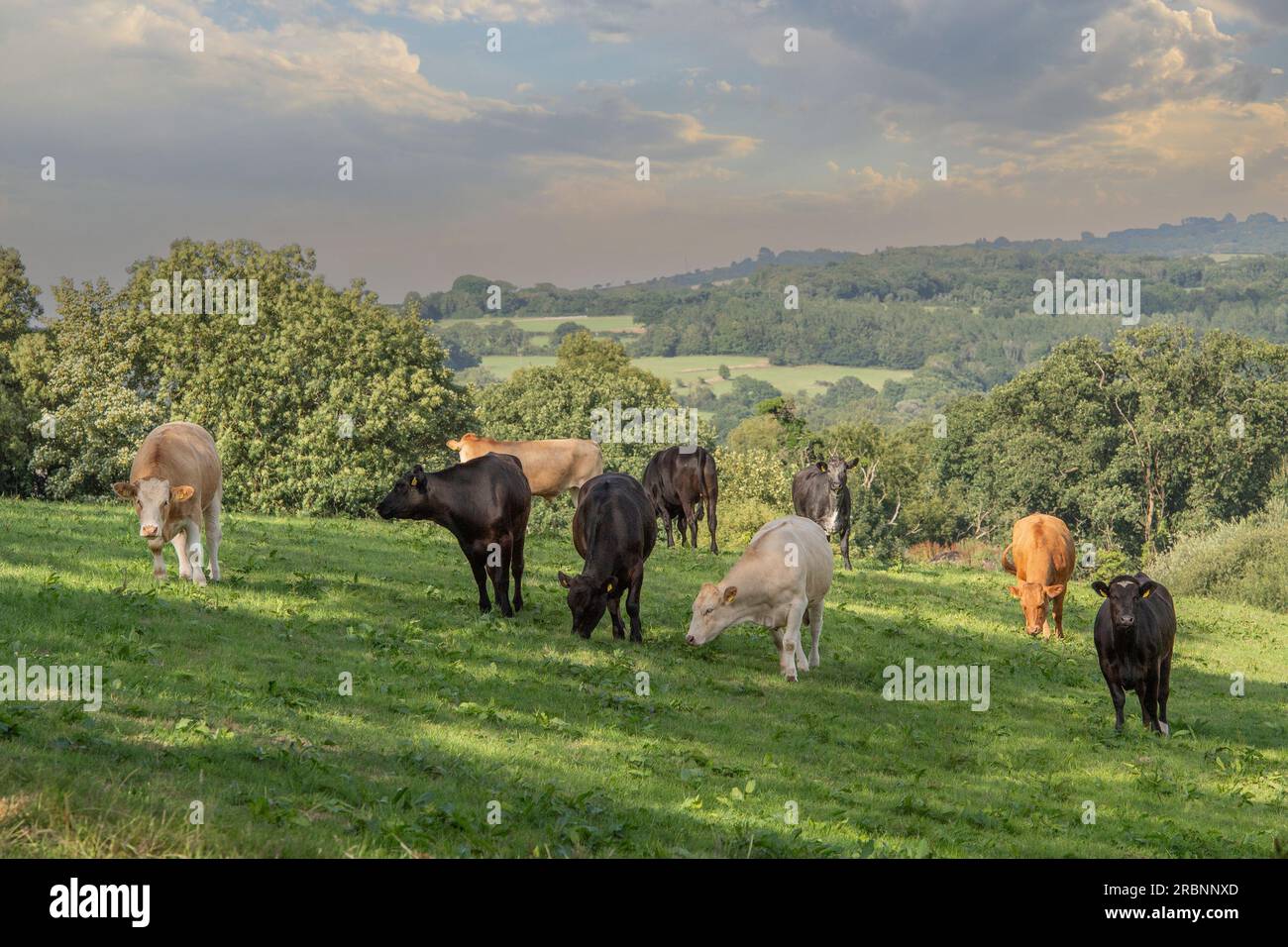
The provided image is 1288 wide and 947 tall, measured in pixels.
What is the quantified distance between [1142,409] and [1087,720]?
2892 inches

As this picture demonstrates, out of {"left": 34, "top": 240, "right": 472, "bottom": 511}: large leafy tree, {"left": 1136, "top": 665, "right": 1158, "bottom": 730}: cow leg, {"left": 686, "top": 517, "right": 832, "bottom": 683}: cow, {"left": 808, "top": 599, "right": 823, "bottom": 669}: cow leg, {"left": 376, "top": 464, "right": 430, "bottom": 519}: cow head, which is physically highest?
{"left": 34, "top": 240, "right": 472, "bottom": 511}: large leafy tree

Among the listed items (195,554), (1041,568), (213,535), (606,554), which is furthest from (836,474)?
(195,554)

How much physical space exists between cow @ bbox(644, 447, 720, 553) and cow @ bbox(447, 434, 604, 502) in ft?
8.32

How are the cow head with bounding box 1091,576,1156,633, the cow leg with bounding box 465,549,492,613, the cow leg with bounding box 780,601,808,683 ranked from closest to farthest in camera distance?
1. the cow head with bounding box 1091,576,1156,633
2. the cow leg with bounding box 780,601,808,683
3. the cow leg with bounding box 465,549,492,613

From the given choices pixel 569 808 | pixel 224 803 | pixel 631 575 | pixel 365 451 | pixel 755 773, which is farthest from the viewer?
pixel 365 451

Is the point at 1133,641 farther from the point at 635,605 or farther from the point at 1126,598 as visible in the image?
the point at 635,605

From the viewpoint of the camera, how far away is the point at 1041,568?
2411cm

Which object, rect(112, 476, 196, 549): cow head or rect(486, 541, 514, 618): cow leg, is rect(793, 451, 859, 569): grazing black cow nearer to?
rect(486, 541, 514, 618): cow leg

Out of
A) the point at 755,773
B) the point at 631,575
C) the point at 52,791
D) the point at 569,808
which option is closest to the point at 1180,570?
the point at 631,575

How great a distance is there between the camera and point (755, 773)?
1179 cm

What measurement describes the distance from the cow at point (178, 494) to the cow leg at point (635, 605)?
20.0 ft

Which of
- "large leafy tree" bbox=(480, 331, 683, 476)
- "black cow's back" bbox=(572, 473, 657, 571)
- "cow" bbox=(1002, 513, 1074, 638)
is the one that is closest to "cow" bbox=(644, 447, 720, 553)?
"cow" bbox=(1002, 513, 1074, 638)

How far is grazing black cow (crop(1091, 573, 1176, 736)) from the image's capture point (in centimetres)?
1619
